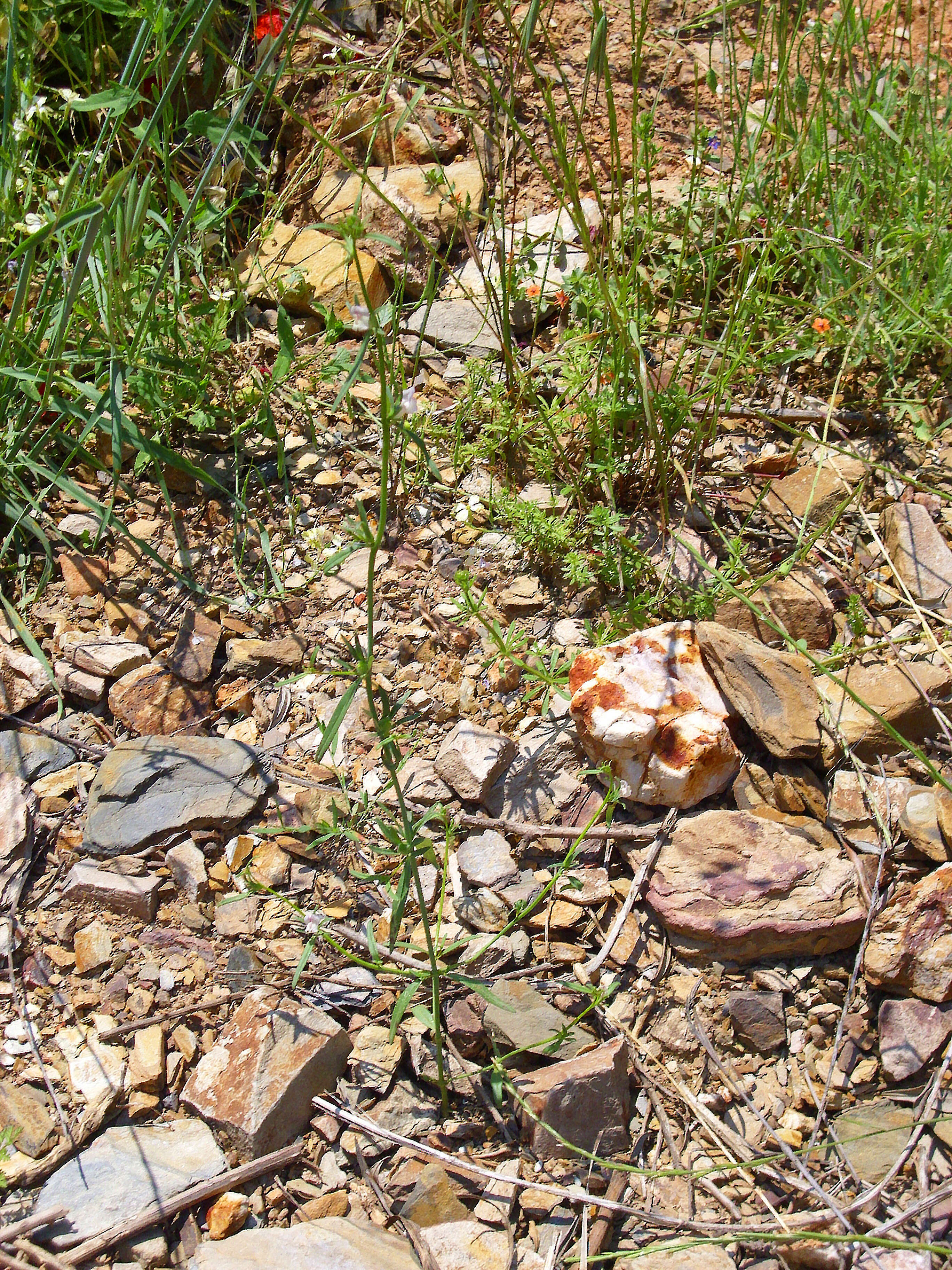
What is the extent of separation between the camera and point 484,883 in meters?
1.74

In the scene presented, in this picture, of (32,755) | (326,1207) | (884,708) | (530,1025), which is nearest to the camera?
(326,1207)

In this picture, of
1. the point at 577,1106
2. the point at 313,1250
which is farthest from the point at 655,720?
the point at 313,1250

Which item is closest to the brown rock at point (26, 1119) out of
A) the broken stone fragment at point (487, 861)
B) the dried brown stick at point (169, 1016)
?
the dried brown stick at point (169, 1016)

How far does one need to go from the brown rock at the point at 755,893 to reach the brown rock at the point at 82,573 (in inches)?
57.8

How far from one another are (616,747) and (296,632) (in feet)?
2.67

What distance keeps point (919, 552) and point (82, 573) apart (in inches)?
77.6

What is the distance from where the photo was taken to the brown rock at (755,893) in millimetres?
1608

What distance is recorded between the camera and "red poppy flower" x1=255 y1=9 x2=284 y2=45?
240 cm

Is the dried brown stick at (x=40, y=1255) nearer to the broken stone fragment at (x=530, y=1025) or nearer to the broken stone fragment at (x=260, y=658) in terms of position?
the broken stone fragment at (x=530, y=1025)

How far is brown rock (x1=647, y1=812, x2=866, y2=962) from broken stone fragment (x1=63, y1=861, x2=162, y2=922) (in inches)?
37.5

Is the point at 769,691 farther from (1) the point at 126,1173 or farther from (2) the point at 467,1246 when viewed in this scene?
(1) the point at 126,1173

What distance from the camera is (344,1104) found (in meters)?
1.55

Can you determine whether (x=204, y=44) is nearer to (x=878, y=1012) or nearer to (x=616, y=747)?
(x=616, y=747)

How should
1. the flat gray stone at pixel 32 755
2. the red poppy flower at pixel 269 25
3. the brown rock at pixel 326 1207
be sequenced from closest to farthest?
1. the brown rock at pixel 326 1207
2. the flat gray stone at pixel 32 755
3. the red poppy flower at pixel 269 25
